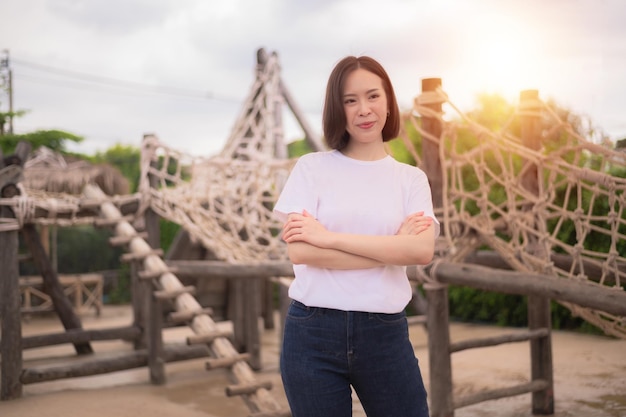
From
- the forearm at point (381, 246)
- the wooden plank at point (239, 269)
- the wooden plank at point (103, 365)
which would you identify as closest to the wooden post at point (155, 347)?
the wooden plank at point (103, 365)

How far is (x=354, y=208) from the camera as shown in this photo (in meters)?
1.47

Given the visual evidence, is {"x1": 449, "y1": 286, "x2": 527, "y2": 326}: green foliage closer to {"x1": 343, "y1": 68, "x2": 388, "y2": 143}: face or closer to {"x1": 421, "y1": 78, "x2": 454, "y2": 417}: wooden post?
{"x1": 421, "y1": 78, "x2": 454, "y2": 417}: wooden post

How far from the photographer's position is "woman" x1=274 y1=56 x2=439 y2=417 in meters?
1.42

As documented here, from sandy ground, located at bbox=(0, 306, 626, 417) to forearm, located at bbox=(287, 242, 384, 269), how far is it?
2.72m

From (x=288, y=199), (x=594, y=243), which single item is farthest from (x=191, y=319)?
(x=594, y=243)

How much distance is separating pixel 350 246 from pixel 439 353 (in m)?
1.97

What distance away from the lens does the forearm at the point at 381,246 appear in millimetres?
1414

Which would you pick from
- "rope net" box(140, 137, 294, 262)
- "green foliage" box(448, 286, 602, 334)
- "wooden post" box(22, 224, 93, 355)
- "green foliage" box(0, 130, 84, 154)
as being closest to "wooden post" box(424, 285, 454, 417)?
"rope net" box(140, 137, 294, 262)

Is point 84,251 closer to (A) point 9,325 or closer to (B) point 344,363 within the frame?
(A) point 9,325

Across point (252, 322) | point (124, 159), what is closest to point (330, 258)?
point (252, 322)

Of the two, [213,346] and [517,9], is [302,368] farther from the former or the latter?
[517,9]

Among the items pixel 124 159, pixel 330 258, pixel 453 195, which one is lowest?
pixel 330 258

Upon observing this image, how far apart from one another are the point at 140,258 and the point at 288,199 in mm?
3187

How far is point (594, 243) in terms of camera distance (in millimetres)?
6340
